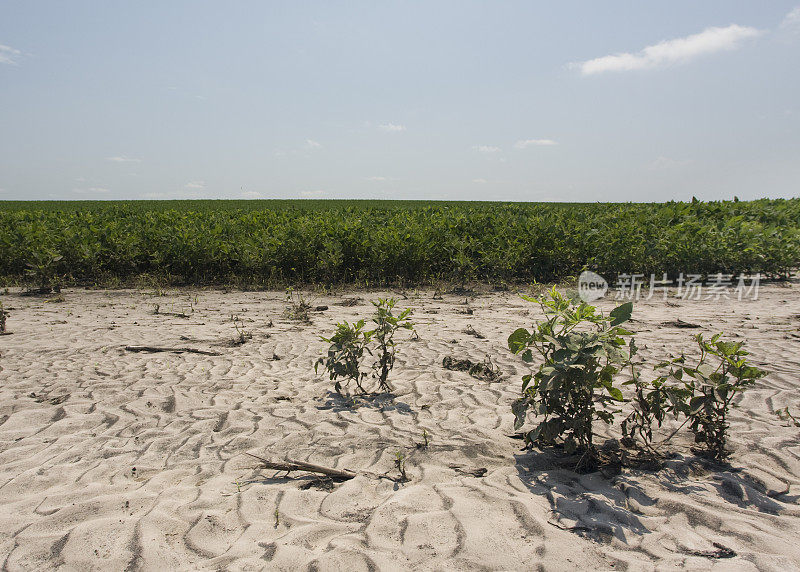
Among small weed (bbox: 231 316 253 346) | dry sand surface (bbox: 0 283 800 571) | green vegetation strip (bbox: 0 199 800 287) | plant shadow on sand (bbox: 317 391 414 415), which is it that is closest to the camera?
dry sand surface (bbox: 0 283 800 571)

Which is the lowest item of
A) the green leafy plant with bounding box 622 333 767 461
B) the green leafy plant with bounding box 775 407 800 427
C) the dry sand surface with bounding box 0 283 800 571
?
the dry sand surface with bounding box 0 283 800 571

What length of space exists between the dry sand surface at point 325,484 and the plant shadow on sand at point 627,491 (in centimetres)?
1

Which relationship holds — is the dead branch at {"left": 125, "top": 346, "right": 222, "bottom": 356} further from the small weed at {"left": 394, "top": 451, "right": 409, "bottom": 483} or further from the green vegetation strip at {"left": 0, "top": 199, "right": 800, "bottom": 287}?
the green vegetation strip at {"left": 0, "top": 199, "right": 800, "bottom": 287}

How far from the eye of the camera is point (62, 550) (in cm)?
234

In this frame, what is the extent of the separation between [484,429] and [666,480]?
1.16 meters

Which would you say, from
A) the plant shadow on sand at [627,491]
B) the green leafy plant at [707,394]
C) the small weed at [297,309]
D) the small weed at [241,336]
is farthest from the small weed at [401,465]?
the small weed at [297,309]

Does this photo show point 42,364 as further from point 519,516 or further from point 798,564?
point 798,564

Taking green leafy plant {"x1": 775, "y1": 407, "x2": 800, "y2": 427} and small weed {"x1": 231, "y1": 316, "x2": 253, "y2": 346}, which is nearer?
green leafy plant {"x1": 775, "y1": 407, "x2": 800, "y2": 427}

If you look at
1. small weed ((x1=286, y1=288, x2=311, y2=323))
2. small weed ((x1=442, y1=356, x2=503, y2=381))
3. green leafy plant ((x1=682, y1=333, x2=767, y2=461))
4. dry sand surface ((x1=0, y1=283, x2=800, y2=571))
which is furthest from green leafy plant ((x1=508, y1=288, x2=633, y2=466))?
small weed ((x1=286, y1=288, x2=311, y2=323))

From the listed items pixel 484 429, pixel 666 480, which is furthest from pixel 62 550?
pixel 666 480

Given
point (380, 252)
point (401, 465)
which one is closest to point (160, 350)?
point (401, 465)

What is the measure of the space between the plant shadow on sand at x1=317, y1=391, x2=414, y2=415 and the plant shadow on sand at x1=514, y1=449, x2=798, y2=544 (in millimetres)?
1124

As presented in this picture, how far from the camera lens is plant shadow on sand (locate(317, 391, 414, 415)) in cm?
400

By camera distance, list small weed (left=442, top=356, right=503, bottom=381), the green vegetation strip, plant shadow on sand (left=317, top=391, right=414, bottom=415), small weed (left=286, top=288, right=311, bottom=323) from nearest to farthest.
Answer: plant shadow on sand (left=317, top=391, right=414, bottom=415) → small weed (left=442, top=356, right=503, bottom=381) → small weed (left=286, top=288, right=311, bottom=323) → the green vegetation strip
